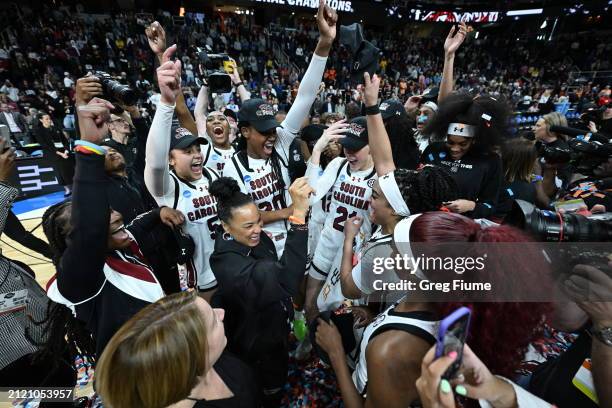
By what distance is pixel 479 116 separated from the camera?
2.56m

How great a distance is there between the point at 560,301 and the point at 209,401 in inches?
49.5

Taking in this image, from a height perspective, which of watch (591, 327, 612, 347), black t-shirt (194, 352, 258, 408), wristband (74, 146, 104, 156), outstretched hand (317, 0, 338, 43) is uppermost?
outstretched hand (317, 0, 338, 43)

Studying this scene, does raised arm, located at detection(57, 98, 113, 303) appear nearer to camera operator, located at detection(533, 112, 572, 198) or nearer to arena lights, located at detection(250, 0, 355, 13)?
camera operator, located at detection(533, 112, 572, 198)

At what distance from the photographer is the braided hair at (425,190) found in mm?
1769

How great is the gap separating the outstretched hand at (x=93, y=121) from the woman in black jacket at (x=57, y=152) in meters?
5.62

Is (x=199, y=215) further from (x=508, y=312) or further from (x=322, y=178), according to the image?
(x=508, y=312)

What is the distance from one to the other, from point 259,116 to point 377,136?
101 centimetres

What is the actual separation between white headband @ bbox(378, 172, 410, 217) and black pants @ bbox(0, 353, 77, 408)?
2079mm

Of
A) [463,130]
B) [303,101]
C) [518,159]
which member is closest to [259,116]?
[303,101]

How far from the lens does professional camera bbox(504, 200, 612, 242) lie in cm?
122

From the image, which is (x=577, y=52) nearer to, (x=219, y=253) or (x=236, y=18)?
(x=236, y=18)

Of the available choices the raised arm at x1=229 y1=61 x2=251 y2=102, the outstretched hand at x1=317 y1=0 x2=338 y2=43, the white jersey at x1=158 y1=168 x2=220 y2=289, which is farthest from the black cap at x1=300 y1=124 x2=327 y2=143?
the white jersey at x1=158 y1=168 x2=220 y2=289

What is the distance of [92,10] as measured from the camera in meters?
17.8

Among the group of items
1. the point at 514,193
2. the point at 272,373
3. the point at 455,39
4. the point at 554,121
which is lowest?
the point at 272,373
